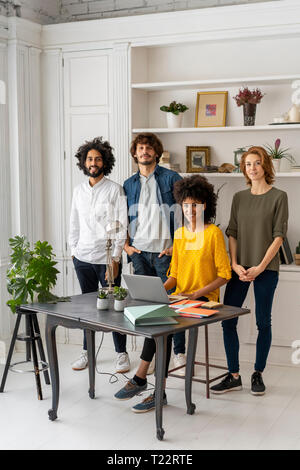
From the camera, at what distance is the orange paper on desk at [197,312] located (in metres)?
3.25

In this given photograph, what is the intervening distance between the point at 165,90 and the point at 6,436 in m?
3.06

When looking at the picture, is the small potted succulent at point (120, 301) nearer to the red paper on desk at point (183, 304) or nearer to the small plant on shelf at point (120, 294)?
the small plant on shelf at point (120, 294)

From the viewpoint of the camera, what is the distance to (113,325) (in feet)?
10.3

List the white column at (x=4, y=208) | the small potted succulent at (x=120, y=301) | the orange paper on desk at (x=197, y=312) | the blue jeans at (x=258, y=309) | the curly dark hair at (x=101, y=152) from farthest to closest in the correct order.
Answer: the white column at (x=4, y=208) → the curly dark hair at (x=101, y=152) → the blue jeans at (x=258, y=309) → the small potted succulent at (x=120, y=301) → the orange paper on desk at (x=197, y=312)

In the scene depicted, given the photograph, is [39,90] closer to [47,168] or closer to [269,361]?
[47,168]

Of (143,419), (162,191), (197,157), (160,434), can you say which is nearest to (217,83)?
(197,157)

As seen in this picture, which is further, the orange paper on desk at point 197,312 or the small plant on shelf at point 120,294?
the small plant on shelf at point 120,294

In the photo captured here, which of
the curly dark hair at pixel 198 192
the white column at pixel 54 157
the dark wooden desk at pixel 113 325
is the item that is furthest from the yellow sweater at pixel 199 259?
the white column at pixel 54 157

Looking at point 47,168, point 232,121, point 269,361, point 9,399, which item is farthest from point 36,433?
point 232,121

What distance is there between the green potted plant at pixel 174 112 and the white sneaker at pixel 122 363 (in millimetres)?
1866

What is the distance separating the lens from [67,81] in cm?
512

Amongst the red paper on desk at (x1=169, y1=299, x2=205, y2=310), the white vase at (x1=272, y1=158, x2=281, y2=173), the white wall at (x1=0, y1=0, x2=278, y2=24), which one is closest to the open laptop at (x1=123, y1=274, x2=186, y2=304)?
the red paper on desk at (x1=169, y1=299, x2=205, y2=310)

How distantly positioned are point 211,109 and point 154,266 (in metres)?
1.43

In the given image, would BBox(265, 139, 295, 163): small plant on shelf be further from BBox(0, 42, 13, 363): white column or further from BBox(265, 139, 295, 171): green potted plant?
BBox(0, 42, 13, 363): white column
